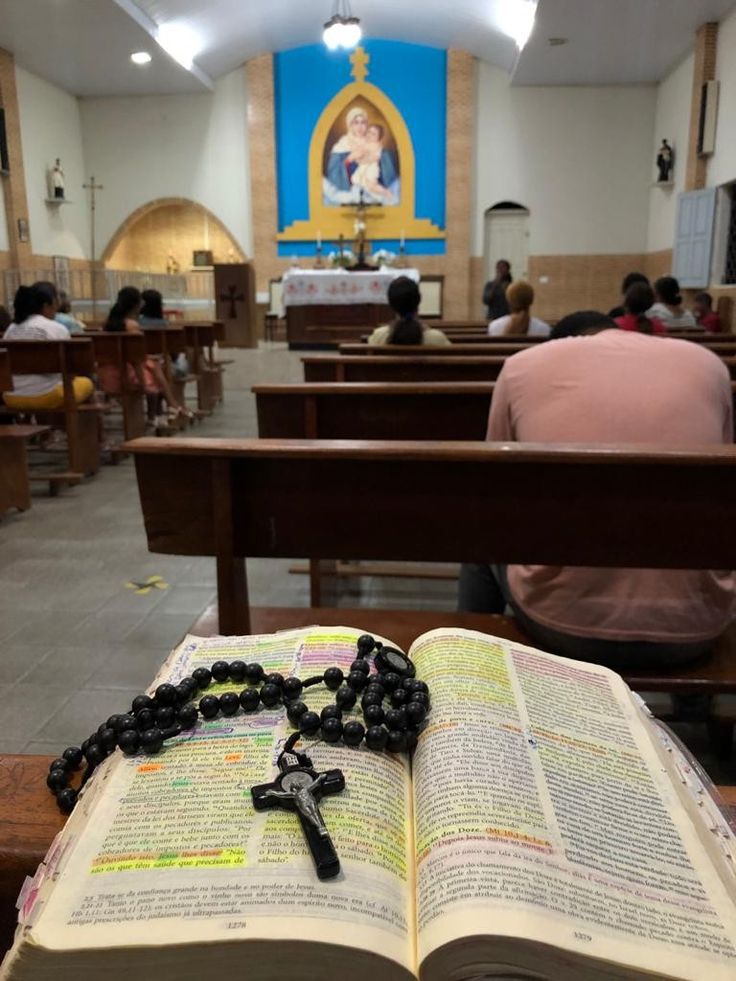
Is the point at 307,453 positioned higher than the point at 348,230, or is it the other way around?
the point at 348,230

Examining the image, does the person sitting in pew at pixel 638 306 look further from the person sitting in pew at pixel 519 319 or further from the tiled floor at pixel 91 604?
the tiled floor at pixel 91 604

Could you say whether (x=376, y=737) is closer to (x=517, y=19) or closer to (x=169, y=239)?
(x=517, y=19)

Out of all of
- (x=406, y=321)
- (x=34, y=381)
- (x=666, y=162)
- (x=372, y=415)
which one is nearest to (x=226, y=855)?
(x=372, y=415)

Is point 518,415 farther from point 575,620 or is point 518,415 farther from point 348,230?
point 348,230

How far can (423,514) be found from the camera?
1562 mm

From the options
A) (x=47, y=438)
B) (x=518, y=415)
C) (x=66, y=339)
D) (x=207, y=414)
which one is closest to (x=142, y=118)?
(x=207, y=414)

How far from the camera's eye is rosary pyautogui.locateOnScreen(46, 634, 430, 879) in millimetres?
667

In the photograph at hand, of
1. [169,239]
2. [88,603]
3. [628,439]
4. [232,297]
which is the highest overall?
[169,239]

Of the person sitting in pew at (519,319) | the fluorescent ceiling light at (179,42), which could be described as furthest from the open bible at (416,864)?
the fluorescent ceiling light at (179,42)

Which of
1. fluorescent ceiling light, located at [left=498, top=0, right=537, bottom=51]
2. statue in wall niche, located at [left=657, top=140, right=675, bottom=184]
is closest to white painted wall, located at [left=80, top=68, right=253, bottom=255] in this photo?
fluorescent ceiling light, located at [left=498, top=0, right=537, bottom=51]

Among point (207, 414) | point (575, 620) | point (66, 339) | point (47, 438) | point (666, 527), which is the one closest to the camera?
point (666, 527)

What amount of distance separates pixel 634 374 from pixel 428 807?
1232 millimetres

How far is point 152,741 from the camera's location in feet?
2.37

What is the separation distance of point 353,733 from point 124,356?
5548mm
